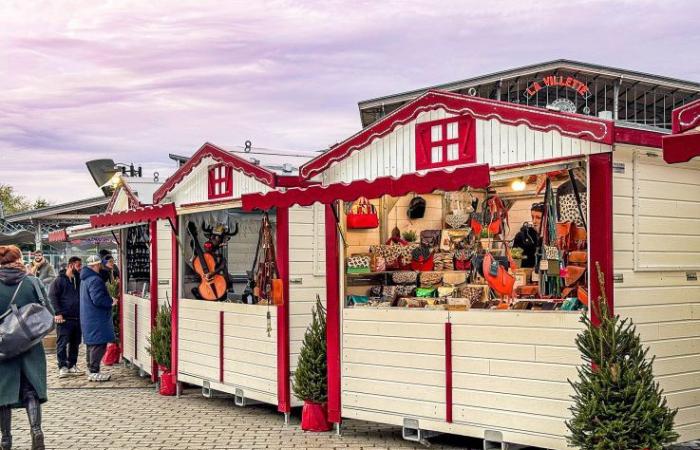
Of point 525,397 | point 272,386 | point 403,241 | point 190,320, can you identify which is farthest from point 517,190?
point 190,320

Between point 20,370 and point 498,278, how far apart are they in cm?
403

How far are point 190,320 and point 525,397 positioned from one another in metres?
4.98

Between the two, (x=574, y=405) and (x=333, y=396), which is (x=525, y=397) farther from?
(x=333, y=396)

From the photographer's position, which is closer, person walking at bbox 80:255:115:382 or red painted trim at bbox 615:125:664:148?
red painted trim at bbox 615:125:664:148

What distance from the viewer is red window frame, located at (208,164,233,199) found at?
9453 mm

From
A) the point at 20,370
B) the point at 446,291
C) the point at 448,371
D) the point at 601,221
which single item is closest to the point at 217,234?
the point at 446,291

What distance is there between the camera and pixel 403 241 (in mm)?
8719

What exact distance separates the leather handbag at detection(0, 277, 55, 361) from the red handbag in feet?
9.44

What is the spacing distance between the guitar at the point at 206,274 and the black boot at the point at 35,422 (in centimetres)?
299

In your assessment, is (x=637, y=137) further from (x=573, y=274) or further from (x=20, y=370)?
(x=20, y=370)

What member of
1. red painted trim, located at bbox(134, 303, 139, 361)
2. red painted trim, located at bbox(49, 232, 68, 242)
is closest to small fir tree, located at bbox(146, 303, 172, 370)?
red painted trim, located at bbox(134, 303, 139, 361)

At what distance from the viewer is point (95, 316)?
11883 mm

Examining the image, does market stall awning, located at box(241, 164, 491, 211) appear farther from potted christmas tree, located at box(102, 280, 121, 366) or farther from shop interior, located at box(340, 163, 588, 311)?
potted christmas tree, located at box(102, 280, 121, 366)

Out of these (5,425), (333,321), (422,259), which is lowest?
(5,425)
